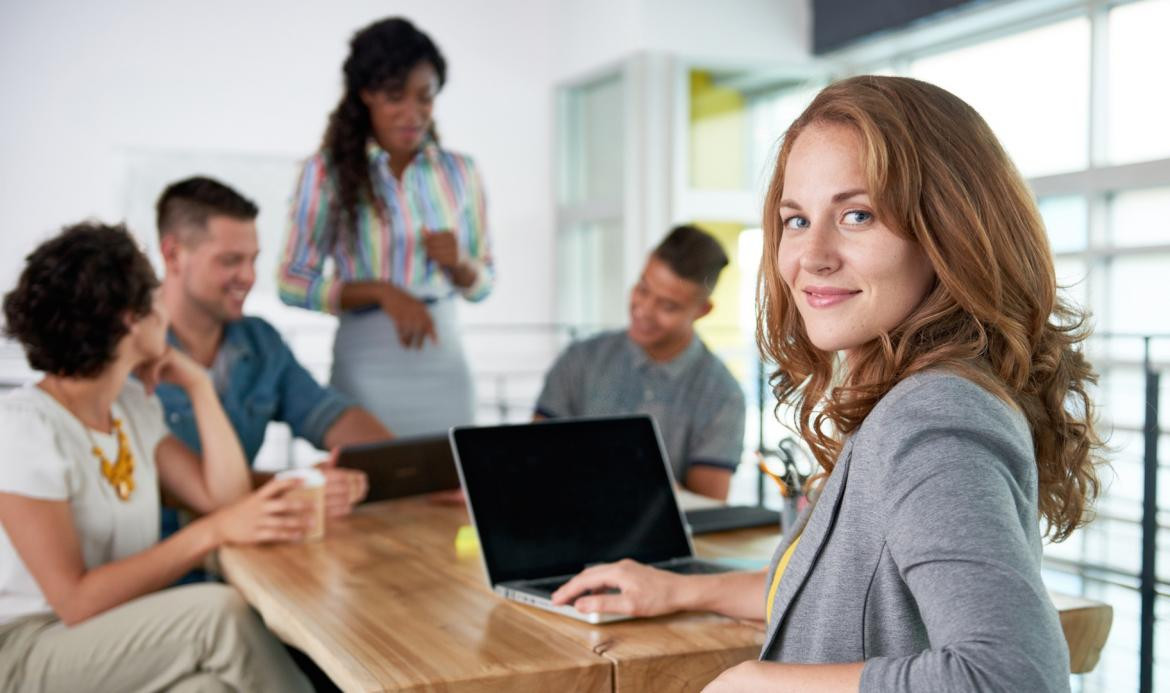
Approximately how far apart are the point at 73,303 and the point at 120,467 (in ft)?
0.93

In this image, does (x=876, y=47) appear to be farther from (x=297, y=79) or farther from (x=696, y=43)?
(x=297, y=79)

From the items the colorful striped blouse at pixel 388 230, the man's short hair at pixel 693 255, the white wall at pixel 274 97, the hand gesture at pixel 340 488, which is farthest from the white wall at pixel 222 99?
the hand gesture at pixel 340 488

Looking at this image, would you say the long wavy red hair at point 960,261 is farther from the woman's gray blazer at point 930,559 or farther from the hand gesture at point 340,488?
the hand gesture at point 340,488

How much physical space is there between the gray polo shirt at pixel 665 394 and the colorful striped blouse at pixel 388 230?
37cm

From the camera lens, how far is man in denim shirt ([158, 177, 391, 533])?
7.83 feet

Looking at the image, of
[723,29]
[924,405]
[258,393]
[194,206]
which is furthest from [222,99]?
[924,405]

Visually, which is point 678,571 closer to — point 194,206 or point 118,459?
point 118,459

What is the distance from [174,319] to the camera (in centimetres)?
238

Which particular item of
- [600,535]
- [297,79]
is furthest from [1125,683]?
[297,79]

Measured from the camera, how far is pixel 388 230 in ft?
9.29

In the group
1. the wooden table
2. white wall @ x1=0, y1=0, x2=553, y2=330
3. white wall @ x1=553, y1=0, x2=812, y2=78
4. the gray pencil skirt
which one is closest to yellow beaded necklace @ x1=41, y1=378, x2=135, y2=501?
the wooden table

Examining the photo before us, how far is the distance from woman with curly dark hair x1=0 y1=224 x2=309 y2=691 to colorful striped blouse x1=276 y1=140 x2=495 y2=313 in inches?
28.4

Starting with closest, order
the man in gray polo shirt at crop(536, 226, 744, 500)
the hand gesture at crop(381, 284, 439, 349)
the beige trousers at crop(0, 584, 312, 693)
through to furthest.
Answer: the beige trousers at crop(0, 584, 312, 693) < the man in gray polo shirt at crop(536, 226, 744, 500) < the hand gesture at crop(381, 284, 439, 349)

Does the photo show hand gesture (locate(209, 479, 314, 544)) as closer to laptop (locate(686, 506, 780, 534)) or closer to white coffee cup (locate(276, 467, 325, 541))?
white coffee cup (locate(276, 467, 325, 541))
